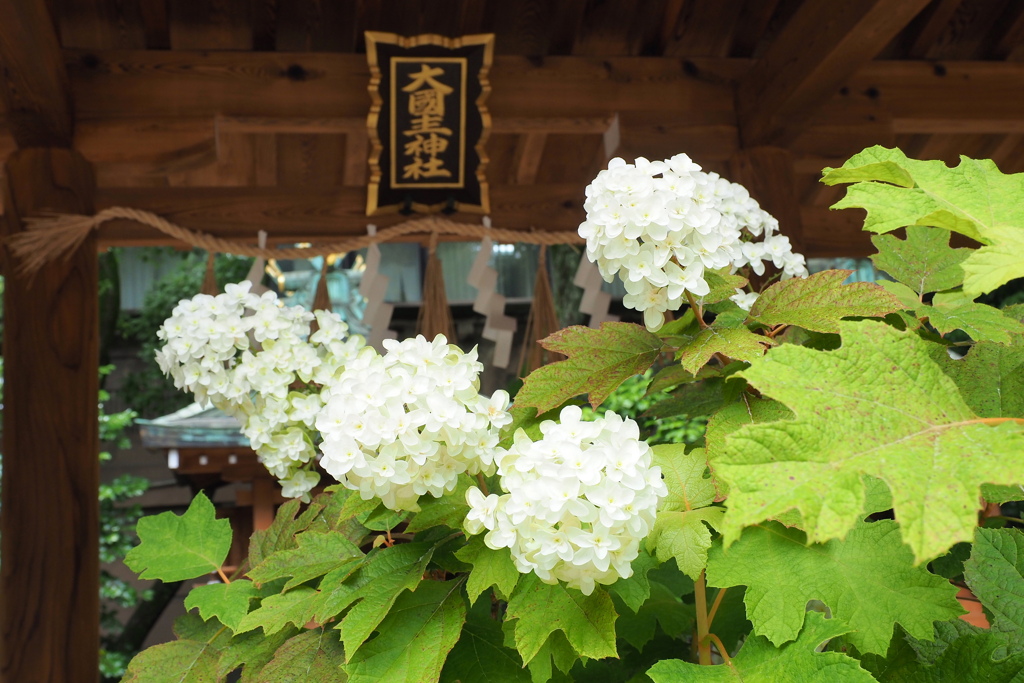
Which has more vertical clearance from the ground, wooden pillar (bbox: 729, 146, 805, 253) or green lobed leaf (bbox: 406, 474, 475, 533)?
wooden pillar (bbox: 729, 146, 805, 253)

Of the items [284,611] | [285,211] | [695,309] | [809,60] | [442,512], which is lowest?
[284,611]

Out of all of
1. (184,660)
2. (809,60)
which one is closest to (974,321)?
(184,660)

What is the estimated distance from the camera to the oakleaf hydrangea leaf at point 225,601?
3.38 feet

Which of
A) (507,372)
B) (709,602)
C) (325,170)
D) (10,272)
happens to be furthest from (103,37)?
(507,372)

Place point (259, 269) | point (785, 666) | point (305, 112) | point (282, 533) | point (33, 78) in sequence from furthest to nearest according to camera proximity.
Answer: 1. point (259, 269)
2. point (305, 112)
3. point (33, 78)
4. point (282, 533)
5. point (785, 666)

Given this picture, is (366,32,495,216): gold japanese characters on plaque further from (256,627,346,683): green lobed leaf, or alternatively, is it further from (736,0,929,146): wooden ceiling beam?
(256,627,346,683): green lobed leaf

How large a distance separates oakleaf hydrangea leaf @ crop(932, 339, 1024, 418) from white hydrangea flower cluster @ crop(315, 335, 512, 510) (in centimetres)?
45

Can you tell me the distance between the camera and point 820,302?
2.77 ft

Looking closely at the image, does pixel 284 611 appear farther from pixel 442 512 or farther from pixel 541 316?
pixel 541 316

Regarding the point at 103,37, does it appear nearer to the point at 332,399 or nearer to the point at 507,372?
the point at 332,399

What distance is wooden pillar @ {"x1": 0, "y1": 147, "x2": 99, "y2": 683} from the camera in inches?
101

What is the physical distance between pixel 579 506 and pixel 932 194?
0.38 meters

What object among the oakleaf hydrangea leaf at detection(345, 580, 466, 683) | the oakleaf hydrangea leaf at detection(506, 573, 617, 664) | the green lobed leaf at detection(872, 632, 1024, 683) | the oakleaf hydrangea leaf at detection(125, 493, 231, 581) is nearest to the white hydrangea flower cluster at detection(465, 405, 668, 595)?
the oakleaf hydrangea leaf at detection(506, 573, 617, 664)

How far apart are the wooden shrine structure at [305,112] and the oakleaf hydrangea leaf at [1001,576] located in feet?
6.67
